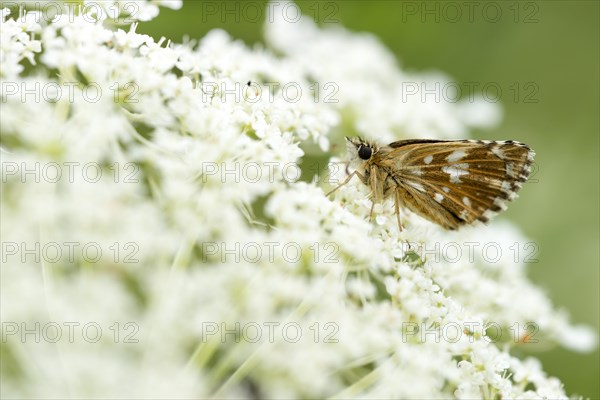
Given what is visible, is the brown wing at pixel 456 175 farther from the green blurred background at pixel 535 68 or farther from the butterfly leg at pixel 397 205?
the green blurred background at pixel 535 68

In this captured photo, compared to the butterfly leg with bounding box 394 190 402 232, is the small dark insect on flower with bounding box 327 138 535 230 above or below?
above

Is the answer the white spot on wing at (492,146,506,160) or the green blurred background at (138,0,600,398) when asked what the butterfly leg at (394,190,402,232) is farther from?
the green blurred background at (138,0,600,398)

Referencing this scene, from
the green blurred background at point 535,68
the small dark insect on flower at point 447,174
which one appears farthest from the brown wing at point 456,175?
the green blurred background at point 535,68

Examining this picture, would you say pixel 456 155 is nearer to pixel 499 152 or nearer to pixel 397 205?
pixel 499 152

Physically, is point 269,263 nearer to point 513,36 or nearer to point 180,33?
point 180,33

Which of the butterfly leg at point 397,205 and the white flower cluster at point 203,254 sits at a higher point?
the butterfly leg at point 397,205

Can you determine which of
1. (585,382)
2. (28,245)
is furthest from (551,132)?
(28,245)

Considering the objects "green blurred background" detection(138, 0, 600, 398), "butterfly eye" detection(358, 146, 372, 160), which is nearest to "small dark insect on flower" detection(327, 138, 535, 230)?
"butterfly eye" detection(358, 146, 372, 160)
